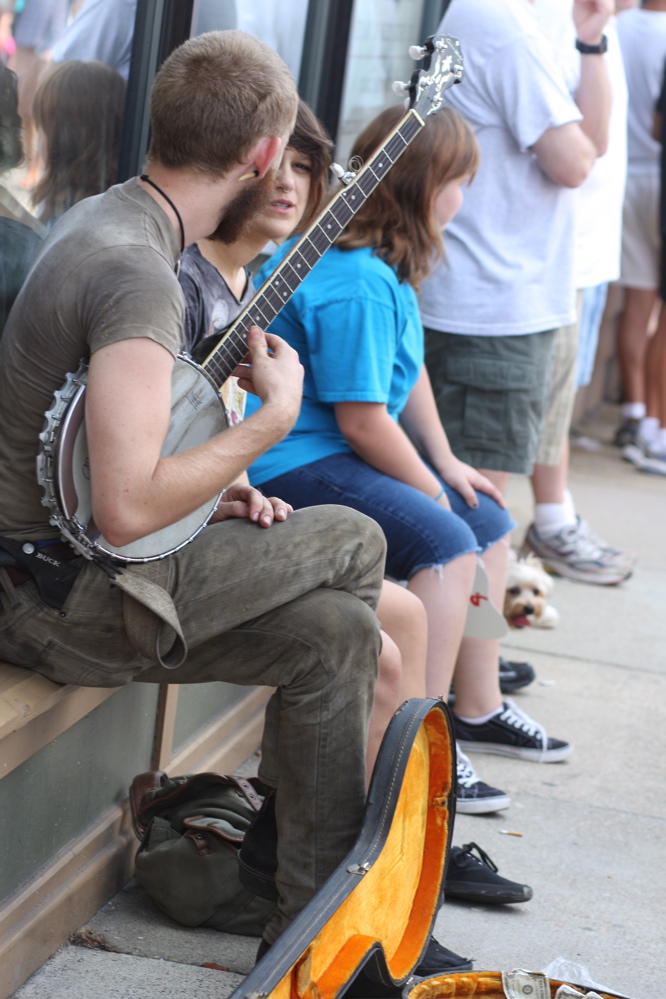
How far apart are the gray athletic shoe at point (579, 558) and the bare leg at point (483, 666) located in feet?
5.97

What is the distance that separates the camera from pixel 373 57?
4773 mm

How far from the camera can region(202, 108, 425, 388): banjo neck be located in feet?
6.91

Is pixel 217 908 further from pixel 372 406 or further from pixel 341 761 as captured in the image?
pixel 372 406

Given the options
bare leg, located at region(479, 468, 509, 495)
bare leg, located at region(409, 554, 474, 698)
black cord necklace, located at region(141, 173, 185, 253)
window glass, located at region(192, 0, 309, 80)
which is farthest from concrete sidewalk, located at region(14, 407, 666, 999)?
window glass, located at region(192, 0, 309, 80)

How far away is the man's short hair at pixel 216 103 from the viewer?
188 centimetres

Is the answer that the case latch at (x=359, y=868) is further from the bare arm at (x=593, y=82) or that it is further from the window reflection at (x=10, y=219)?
the bare arm at (x=593, y=82)

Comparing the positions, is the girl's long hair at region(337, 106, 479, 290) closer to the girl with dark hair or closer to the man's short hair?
the girl with dark hair

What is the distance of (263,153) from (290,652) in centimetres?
84

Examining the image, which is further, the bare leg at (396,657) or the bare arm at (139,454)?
the bare leg at (396,657)

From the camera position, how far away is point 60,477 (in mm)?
1766

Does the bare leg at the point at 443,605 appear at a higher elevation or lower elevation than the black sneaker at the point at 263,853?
higher

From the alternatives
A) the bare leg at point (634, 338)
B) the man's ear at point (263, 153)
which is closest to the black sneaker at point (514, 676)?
the man's ear at point (263, 153)

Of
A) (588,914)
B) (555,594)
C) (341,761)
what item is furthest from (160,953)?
(555,594)

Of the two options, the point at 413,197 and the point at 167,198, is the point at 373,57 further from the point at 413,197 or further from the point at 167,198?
the point at 167,198
